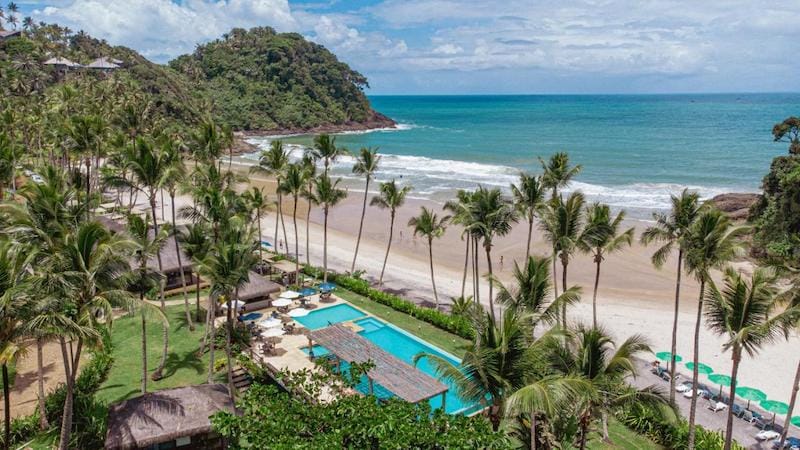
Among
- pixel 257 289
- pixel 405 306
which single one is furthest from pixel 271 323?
pixel 405 306

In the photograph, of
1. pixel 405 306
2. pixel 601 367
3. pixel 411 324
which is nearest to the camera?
pixel 601 367

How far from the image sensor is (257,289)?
2847 cm

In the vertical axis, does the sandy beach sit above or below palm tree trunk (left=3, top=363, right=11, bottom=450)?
below

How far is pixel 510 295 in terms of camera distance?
1744cm

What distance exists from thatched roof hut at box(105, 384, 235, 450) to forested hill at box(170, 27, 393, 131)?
376ft

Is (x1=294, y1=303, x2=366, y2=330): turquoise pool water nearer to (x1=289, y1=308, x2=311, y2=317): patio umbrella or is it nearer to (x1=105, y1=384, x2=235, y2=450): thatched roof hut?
(x1=289, y1=308, x2=311, y2=317): patio umbrella

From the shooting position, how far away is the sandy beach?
25766mm

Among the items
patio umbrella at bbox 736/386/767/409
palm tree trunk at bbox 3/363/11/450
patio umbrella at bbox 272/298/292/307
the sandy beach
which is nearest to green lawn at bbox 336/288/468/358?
the sandy beach

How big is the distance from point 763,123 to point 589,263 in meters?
134

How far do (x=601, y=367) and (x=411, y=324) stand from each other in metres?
15.3

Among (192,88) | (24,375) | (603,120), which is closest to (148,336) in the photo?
(24,375)

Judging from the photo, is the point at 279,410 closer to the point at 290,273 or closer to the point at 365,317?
the point at 365,317

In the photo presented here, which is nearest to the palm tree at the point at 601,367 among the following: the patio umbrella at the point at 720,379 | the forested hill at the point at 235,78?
the patio umbrella at the point at 720,379

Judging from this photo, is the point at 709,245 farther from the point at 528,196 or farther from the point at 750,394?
the point at 528,196
